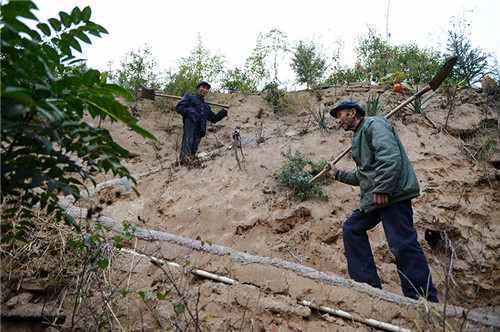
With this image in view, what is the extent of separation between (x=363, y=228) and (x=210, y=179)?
9.87 feet

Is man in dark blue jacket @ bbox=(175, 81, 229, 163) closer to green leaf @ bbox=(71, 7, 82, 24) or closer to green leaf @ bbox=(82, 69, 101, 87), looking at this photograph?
green leaf @ bbox=(71, 7, 82, 24)

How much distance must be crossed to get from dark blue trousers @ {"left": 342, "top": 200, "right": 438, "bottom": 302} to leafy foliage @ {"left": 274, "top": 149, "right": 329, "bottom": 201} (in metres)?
1.46

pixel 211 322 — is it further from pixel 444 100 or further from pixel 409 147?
pixel 444 100

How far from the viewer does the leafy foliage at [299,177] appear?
4.71 meters

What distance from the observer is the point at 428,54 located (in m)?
8.98

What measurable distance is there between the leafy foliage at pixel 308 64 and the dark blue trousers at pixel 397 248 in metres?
5.87

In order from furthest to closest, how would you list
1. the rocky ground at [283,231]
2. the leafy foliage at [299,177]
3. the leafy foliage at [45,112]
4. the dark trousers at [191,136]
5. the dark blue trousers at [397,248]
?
the dark trousers at [191,136] → the leafy foliage at [299,177] → the dark blue trousers at [397,248] → the rocky ground at [283,231] → the leafy foliage at [45,112]

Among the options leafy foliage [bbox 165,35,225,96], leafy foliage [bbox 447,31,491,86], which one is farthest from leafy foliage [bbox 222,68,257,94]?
leafy foliage [bbox 447,31,491,86]

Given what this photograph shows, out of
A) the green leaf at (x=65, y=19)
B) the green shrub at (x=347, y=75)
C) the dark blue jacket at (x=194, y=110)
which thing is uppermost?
the green shrub at (x=347, y=75)

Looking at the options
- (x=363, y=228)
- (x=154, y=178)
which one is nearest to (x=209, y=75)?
(x=154, y=178)

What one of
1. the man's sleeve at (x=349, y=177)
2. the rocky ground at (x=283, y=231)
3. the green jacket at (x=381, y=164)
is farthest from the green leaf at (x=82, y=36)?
the man's sleeve at (x=349, y=177)

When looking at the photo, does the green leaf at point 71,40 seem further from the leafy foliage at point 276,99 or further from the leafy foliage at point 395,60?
the leafy foliage at point 395,60

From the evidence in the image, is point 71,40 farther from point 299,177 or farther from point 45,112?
point 299,177

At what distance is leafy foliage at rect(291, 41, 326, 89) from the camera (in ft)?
28.1
